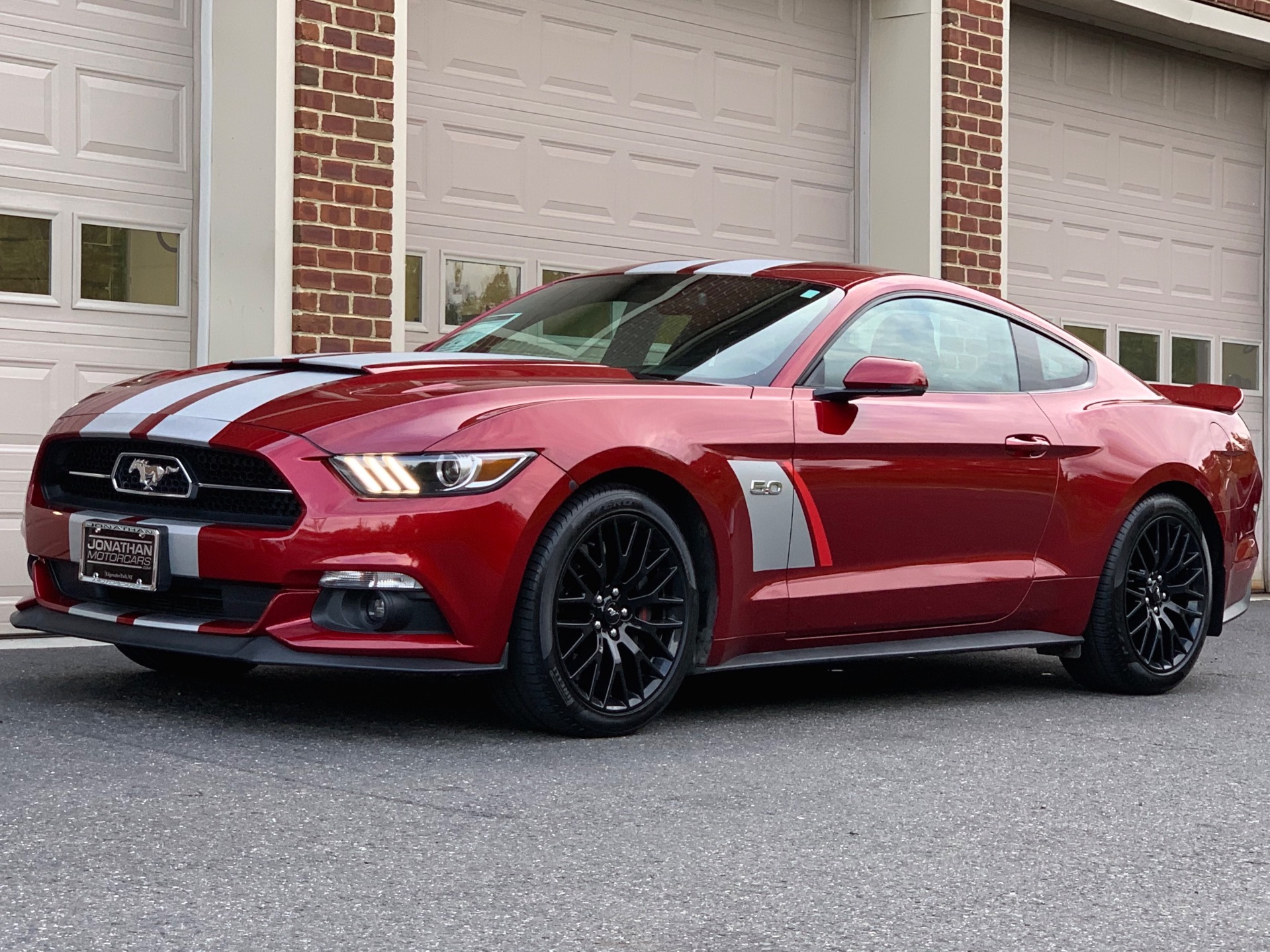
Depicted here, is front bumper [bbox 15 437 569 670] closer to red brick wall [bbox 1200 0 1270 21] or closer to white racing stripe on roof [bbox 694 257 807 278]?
white racing stripe on roof [bbox 694 257 807 278]

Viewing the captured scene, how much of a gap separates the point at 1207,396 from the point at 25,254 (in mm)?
4893

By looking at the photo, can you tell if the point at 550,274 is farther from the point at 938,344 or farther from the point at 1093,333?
the point at 1093,333

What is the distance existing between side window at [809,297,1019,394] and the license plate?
6.89ft

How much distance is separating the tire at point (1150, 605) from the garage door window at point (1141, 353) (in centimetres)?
602

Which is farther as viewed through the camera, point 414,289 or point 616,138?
point 616,138

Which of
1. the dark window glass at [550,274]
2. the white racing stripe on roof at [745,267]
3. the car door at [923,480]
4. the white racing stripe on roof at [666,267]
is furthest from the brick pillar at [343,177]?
the car door at [923,480]

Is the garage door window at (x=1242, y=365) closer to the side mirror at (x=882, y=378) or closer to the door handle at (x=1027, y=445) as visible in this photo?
the door handle at (x=1027, y=445)

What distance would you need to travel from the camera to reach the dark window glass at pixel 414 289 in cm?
886

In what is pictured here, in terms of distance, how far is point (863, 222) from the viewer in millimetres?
11031

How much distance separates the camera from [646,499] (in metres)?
4.95

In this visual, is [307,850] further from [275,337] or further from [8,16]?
[8,16]

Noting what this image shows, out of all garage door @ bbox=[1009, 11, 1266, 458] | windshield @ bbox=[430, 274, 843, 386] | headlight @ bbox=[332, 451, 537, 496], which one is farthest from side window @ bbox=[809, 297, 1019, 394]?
garage door @ bbox=[1009, 11, 1266, 458]

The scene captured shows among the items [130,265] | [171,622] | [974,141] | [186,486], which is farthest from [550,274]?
[171,622]

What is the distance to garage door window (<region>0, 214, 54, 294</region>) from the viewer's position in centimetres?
769
